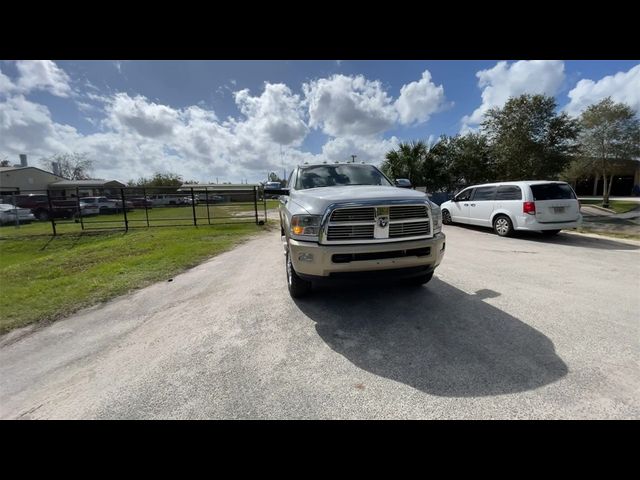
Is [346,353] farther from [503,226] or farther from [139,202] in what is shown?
[139,202]

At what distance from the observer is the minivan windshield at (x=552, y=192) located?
8.07 m

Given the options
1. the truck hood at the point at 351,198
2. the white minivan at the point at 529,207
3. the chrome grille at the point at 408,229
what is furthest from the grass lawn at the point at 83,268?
the white minivan at the point at 529,207

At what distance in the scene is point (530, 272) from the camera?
5.12 m

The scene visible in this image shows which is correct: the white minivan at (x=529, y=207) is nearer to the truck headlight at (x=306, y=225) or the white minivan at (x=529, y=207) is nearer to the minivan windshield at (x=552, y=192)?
the minivan windshield at (x=552, y=192)

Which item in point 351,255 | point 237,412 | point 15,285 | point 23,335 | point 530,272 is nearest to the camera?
point 237,412

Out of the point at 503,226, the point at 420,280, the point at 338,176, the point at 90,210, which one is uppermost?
the point at 338,176

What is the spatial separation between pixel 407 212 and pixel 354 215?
2.20 feet

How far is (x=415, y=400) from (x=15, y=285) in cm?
758

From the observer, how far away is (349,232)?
321 cm

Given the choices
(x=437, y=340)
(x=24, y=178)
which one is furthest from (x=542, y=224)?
(x=24, y=178)

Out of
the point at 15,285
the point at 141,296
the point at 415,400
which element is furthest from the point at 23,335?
the point at 415,400

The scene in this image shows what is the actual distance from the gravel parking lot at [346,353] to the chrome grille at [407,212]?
3.96 ft

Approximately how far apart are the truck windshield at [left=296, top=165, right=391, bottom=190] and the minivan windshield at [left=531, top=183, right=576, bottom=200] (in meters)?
6.02
